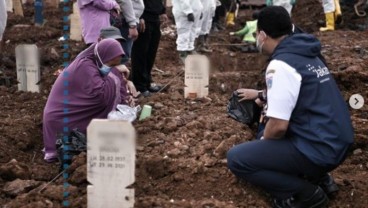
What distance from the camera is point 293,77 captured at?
345 centimetres

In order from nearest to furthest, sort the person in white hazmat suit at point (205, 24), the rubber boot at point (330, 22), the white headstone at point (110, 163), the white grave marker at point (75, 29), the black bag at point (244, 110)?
the white headstone at point (110, 163)
the black bag at point (244, 110)
the white grave marker at point (75, 29)
the person in white hazmat suit at point (205, 24)
the rubber boot at point (330, 22)

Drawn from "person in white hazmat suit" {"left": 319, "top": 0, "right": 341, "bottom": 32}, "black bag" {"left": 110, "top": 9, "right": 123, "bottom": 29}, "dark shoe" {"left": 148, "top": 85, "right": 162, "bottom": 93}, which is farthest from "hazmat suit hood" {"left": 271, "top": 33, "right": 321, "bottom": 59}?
"person in white hazmat suit" {"left": 319, "top": 0, "right": 341, "bottom": 32}

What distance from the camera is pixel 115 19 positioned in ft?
19.2

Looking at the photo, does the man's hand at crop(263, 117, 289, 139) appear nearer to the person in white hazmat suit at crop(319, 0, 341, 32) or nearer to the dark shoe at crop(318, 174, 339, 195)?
the dark shoe at crop(318, 174, 339, 195)

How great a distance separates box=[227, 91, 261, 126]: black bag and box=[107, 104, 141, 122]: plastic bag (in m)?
0.87

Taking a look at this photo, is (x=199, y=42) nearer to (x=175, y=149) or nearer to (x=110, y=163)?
(x=175, y=149)

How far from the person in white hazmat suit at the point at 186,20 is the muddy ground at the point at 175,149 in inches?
24.7

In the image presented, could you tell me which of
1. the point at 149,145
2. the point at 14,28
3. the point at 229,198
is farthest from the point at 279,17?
the point at 14,28

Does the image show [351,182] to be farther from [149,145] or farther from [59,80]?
[59,80]

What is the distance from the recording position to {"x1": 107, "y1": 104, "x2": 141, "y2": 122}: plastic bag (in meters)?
4.96

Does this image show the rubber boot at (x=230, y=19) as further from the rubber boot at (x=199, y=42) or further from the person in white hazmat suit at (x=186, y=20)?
the person in white hazmat suit at (x=186, y=20)

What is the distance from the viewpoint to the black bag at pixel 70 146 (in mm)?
4512

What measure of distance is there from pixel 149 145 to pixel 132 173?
59.8 inches

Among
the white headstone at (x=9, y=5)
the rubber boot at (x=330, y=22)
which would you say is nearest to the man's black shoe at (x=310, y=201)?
the rubber boot at (x=330, y=22)
